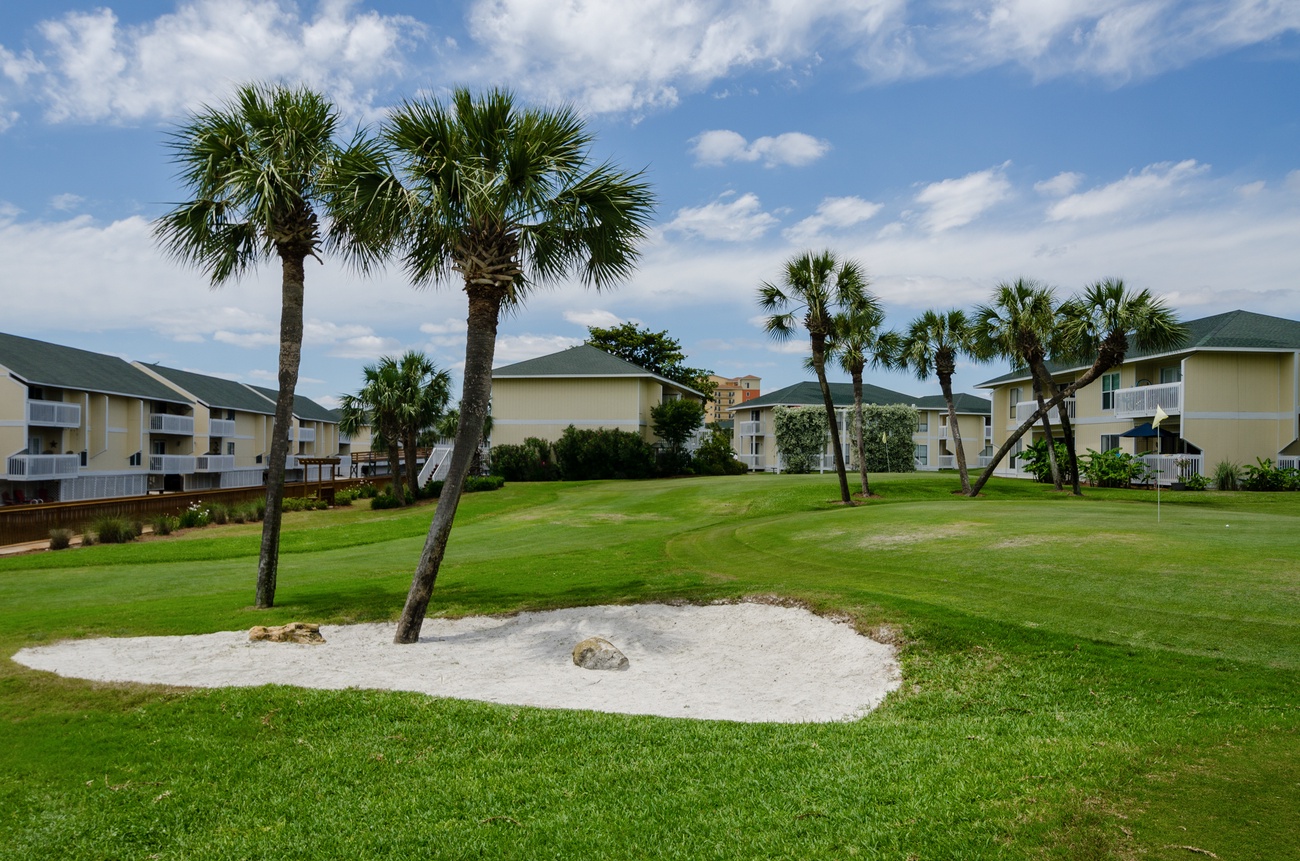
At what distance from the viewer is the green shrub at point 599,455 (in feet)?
163

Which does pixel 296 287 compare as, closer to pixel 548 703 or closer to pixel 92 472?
pixel 548 703

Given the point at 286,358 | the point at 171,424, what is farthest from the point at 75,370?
the point at 286,358

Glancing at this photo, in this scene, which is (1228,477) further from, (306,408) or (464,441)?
(306,408)

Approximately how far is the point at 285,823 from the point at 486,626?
7354 millimetres

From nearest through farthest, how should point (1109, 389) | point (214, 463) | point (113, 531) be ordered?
point (113, 531)
point (1109, 389)
point (214, 463)

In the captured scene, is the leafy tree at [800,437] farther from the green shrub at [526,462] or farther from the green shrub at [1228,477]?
the green shrub at [1228,477]

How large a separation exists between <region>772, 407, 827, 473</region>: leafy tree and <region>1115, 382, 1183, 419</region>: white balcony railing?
22.2 metres

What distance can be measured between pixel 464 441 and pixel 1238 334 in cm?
3895

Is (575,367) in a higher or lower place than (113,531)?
Result: higher

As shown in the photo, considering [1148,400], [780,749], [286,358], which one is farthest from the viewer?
[1148,400]

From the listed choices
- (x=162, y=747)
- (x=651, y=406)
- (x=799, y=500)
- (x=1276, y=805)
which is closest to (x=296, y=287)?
(x=162, y=747)

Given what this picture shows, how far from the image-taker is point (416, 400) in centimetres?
4097

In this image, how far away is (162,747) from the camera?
6891 millimetres

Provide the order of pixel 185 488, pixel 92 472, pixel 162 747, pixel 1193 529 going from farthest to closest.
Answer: pixel 185 488 < pixel 92 472 < pixel 1193 529 < pixel 162 747
